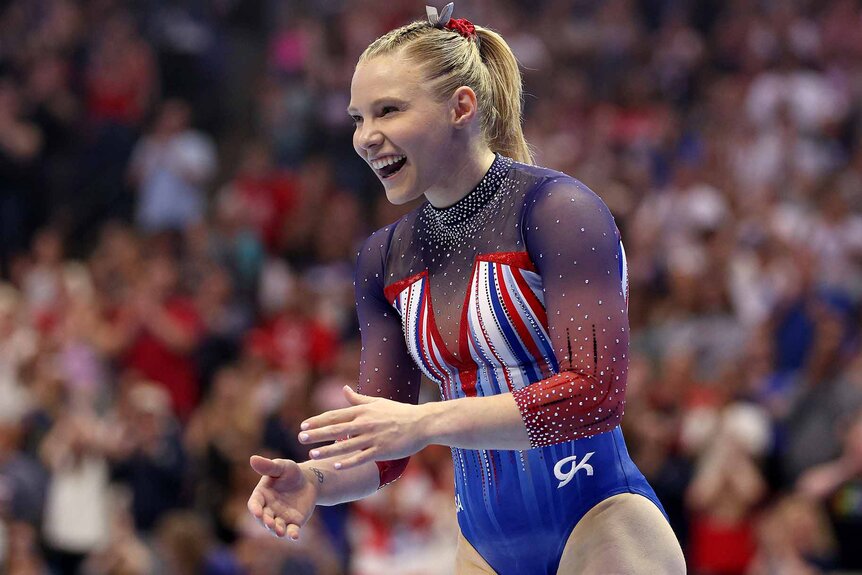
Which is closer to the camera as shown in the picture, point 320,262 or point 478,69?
point 478,69

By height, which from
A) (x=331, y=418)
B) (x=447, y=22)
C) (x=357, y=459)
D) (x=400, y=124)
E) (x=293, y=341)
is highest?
(x=447, y=22)

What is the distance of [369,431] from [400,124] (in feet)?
2.71

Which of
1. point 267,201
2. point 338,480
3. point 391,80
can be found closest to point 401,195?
point 391,80

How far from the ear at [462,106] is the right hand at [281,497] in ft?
3.08

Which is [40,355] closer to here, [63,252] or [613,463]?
[63,252]

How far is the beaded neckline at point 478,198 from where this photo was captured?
130 inches

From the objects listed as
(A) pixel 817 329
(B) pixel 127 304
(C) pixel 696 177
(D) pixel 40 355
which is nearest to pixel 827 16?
(C) pixel 696 177

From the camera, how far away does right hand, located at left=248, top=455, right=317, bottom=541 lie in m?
3.03

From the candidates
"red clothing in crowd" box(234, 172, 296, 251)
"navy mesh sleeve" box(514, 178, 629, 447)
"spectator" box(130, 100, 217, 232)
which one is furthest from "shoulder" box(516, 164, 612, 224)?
"spectator" box(130, 100, 217, 232)

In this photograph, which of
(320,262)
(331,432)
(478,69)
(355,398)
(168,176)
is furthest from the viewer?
(168,176)

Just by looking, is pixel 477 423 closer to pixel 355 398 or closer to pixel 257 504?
pixel 355 398

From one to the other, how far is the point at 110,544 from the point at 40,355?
1.65 metres

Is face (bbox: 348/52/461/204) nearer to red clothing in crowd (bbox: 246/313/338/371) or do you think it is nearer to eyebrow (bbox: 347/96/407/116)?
eyebrow (bbox: 347/96/407/116)

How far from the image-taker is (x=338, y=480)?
10.8ft
